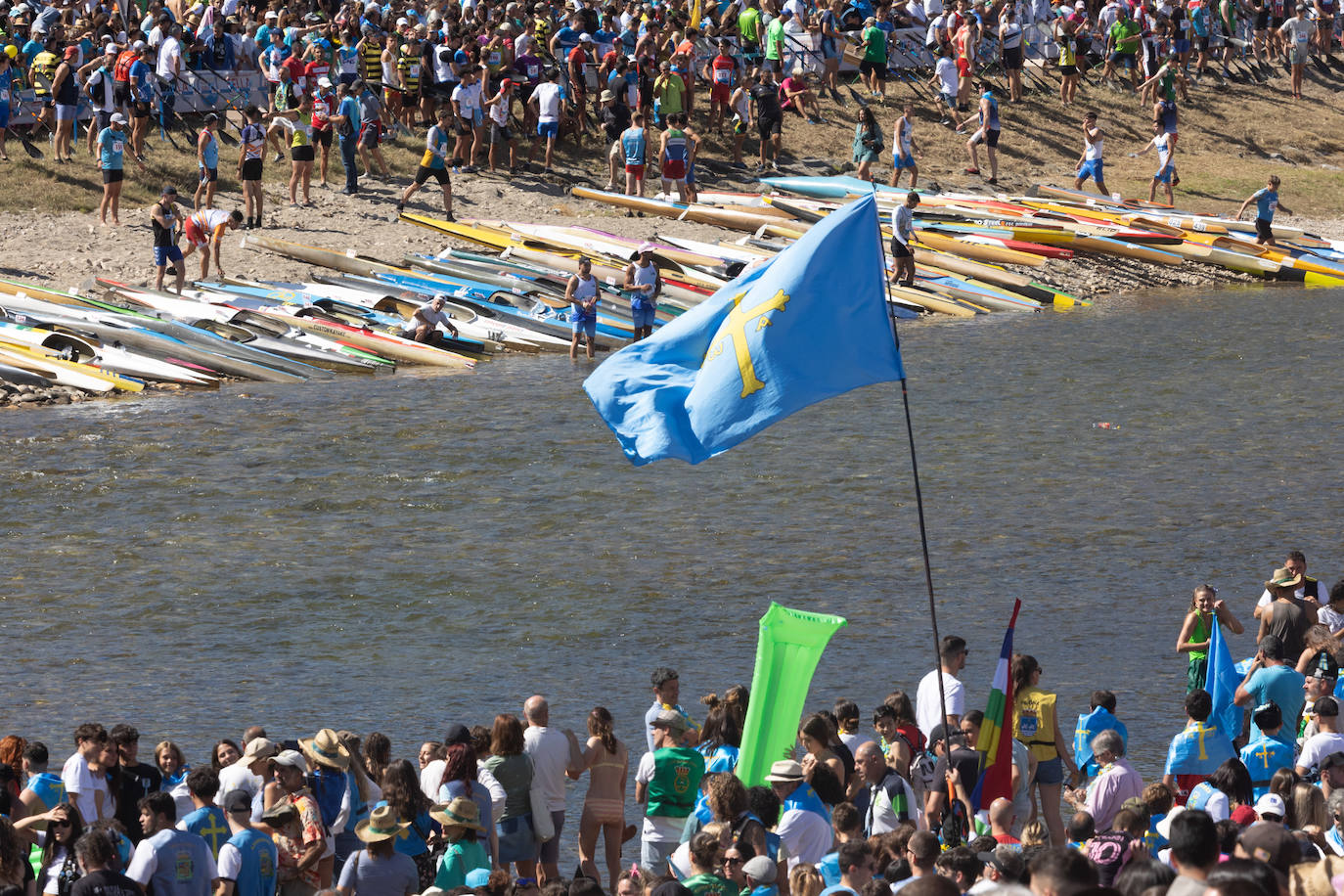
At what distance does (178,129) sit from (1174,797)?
26.7 meters

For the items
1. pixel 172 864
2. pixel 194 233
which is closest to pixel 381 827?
pixel 172 864

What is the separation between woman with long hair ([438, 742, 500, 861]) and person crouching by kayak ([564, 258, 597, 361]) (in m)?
16.5

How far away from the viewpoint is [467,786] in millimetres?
9125

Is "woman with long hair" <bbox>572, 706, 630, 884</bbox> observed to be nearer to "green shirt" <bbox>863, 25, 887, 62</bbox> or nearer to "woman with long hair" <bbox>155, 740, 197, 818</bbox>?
"woman with long hair" <bbox>155, 740, 197, 818</bbox>

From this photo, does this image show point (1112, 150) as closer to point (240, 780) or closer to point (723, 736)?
point (723, 736)

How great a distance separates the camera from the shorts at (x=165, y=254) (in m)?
26.8

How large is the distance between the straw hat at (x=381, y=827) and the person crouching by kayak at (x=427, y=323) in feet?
60.7

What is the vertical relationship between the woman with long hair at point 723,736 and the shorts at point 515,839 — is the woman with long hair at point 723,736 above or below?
above

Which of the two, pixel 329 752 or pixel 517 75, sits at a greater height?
pixel 517 75

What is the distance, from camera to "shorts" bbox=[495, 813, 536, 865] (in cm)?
976

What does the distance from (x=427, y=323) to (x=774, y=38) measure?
13280 millimetres

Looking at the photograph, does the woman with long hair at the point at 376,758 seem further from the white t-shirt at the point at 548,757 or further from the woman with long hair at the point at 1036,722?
the woman with long hair at the point at 1036,722

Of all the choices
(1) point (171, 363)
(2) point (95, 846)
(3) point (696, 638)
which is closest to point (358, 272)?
(1) point (171, 363)

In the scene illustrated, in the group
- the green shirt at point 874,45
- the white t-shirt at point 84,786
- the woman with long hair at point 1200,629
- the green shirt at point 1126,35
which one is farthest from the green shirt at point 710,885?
the green shirt at point 1126,35
